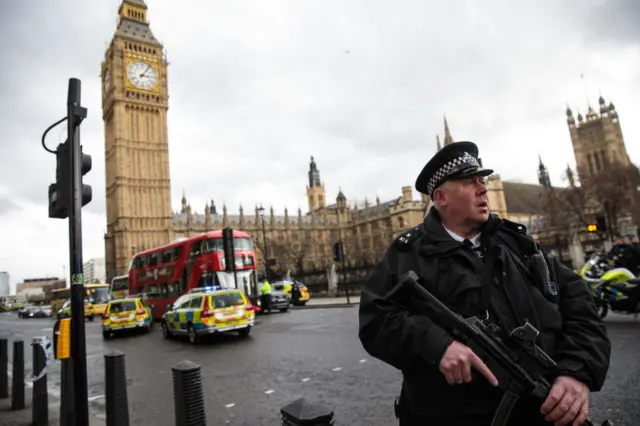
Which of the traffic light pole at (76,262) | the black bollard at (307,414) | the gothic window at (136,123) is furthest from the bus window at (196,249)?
the gothic window at (136,123)

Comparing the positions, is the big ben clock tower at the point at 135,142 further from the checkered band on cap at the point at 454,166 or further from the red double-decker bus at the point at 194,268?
the checkered band on cap at the point at 454,166

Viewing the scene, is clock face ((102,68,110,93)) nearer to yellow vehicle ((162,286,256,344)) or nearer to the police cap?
yellow vehicle ((162,286,256,344))

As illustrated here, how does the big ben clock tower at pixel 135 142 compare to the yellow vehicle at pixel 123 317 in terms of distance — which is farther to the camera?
the big ben clock tower at pixel 135 142

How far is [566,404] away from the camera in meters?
1.59

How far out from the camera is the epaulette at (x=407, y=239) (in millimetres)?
2008

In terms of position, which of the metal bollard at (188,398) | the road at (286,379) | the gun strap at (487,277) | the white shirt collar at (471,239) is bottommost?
the road at (286,379)

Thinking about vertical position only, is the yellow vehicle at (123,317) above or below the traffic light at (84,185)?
below

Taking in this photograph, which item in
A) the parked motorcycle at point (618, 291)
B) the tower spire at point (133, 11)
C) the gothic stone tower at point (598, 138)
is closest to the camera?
the parked motorcycle at point (618, 291)

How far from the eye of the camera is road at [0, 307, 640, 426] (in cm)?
463

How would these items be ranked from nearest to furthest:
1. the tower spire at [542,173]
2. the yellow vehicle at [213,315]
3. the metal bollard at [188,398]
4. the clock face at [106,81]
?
the metal bollard at [188,398]
the yellow vehicle at [213,315]
the clock face at [106,81]
the tower spire at [542,173]

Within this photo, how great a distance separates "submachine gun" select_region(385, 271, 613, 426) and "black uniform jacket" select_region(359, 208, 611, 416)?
77mm

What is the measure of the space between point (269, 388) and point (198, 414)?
2963 millimetres

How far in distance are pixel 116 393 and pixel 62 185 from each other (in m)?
2.08

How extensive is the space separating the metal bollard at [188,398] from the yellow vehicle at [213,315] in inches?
330
